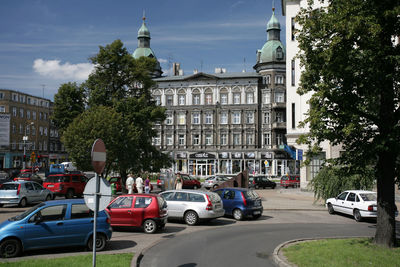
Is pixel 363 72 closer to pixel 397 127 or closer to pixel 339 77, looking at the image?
pixel 339 77

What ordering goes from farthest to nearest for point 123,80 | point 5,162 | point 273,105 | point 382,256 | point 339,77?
point 5,162
point 273,105
point 123,80
point 339,77
point 382,256

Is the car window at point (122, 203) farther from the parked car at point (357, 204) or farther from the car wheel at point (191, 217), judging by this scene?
the parked car at point (357, 204)

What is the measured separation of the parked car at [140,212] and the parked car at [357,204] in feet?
33.6

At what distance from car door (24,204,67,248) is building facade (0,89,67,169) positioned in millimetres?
64927

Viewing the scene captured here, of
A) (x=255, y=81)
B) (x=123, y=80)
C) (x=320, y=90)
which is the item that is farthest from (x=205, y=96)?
(x=320, y=90)

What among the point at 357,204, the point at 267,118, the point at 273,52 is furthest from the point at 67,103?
the point at 273,52

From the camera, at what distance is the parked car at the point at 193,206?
16.6 metres

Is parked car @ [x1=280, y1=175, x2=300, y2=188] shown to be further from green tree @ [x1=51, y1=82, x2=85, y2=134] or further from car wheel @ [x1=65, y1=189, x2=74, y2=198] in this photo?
car wheel @ [x1=65, y1=189, x2=74, y2=198]

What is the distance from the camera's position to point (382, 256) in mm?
10102

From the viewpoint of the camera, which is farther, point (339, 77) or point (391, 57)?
point (339, 77)

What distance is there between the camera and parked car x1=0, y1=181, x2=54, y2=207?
21.6m

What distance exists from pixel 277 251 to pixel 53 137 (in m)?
92.5

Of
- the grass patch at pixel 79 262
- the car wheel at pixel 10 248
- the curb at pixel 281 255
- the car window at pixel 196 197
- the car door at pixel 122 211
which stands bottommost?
the curb at pixel 281 255

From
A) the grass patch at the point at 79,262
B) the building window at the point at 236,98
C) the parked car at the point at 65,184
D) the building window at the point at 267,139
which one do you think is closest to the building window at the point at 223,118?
the building window at the point at 236,98
